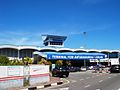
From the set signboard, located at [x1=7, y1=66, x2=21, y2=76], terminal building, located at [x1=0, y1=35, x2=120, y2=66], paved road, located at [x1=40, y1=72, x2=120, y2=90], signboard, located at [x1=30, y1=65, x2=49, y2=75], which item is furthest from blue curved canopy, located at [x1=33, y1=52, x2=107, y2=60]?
signboard, located at [x1=7, y1=66, x2=21, y2=76]

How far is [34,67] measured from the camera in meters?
26.4

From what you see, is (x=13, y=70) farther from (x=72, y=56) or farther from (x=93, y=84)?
(x=72, y=56)

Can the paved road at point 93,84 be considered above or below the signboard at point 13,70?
below

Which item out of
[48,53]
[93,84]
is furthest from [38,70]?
[48,53]

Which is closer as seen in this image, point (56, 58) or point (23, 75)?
point (23, 75)

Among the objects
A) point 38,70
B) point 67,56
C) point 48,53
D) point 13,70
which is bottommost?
point 38,70

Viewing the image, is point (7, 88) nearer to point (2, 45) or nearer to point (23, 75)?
point (23, 75)

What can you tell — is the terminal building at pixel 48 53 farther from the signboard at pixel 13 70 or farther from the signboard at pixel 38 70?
the signboard at pixel 13 70

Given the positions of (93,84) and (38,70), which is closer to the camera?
(93,84)

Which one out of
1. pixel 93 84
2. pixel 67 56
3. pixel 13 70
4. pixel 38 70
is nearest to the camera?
pixel 13 70

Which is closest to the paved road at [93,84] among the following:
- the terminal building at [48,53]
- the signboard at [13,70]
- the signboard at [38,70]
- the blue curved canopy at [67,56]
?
the signboard at [38,70]

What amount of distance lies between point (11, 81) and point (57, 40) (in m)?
76.0

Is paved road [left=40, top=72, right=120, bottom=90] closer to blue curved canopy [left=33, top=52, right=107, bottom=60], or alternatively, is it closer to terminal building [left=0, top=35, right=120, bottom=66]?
blue curved canopy [left=33, top=52, right=107, bottom=60]

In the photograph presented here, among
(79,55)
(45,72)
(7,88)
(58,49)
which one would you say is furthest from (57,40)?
(7,88)
